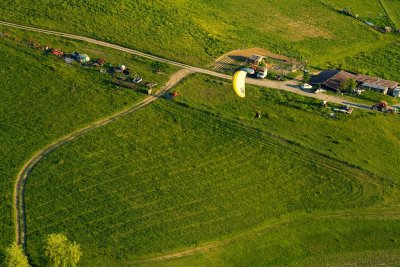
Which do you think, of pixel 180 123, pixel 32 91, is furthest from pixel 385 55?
pixel 32 91

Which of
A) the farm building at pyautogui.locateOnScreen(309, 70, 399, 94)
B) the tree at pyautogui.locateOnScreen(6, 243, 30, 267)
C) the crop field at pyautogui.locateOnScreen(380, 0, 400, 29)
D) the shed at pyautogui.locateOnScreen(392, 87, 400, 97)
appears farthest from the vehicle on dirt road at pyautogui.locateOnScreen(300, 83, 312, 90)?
the tree at pyautogui.locateOnScreen(6, 243, 30, 267)

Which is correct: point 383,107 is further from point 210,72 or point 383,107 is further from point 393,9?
point 393,9

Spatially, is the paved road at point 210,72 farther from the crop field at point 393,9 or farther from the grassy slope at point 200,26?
the crop field at point 393,9

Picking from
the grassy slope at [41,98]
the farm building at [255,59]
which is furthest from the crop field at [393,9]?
the grassy slope at [41,98]

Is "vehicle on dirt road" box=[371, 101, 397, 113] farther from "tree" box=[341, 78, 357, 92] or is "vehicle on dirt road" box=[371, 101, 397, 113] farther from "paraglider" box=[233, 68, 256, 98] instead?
"paraglider" box=[233, 68, 256, 98]

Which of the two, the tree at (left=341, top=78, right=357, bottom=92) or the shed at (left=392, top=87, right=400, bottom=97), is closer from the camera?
the tree at (left=341, top=78, right=357, bottom=92)

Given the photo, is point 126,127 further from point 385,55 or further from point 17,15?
point 385,55

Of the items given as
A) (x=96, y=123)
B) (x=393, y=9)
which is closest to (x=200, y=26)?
(x=96, y=123)
